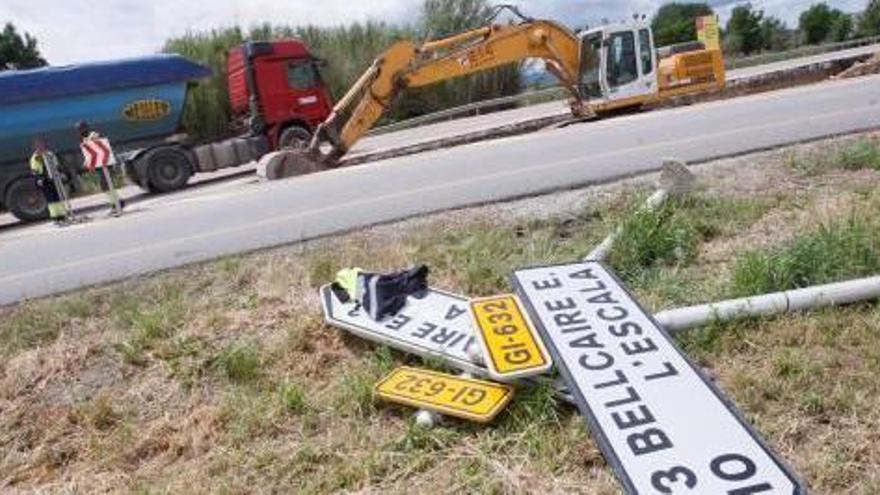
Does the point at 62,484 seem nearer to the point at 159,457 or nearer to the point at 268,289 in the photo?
the point at 159,457

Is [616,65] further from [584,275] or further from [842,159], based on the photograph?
[584,275]

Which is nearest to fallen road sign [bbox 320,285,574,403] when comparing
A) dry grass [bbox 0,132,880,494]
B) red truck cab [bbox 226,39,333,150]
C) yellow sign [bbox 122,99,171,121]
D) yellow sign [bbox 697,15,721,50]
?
dry grass [bbox 0,132,880,494]

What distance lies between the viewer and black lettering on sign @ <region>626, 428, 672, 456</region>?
281 centimetres

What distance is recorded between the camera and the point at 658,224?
5129mm

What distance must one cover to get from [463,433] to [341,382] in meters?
0.80

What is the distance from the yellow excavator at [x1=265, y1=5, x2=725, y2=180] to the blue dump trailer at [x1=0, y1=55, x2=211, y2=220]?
4.51 m

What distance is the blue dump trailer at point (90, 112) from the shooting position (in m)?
17.3

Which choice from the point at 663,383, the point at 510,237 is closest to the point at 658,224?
the point at 510,237

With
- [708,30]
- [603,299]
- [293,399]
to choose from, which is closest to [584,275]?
[603,299]

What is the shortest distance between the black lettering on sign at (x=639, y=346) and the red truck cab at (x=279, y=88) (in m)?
18.3

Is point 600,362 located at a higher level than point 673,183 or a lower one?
lower

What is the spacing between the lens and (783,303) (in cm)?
385

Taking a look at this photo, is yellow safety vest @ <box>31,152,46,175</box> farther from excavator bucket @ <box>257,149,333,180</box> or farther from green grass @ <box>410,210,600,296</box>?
green grass @ <box>410,210,600,296</box>

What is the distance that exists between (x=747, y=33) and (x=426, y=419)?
5599 centimetres
